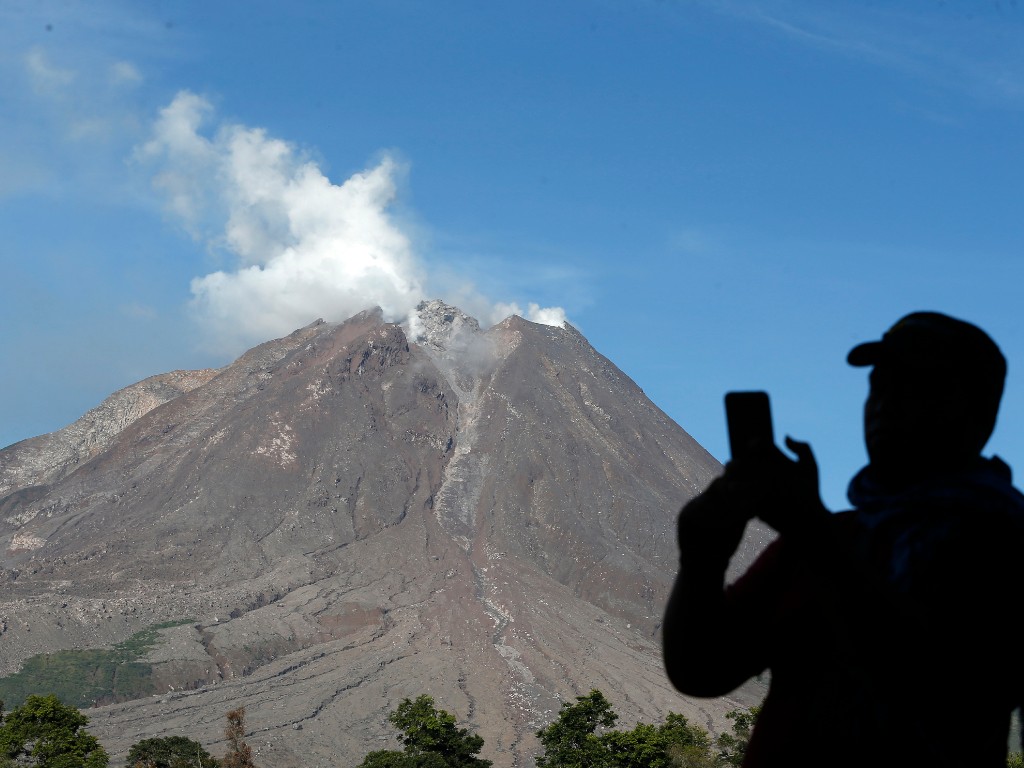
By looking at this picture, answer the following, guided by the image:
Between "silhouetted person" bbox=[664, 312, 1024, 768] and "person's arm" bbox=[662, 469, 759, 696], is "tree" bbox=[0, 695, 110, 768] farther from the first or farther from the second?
"silhouetted person" bbox=[664, 312, 1024, 768]

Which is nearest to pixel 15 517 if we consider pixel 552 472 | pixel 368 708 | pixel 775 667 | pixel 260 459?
pixel 260 459

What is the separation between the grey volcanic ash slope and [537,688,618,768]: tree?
43707 mm

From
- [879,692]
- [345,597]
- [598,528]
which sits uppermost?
[598,528]

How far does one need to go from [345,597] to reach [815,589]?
13707cm

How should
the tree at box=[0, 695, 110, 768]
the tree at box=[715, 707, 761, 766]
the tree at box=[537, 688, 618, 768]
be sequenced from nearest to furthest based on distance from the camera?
the tree at box=[0, 695, 110, 768] < the tree at box=[537, 688, 618, 768] < the tree at box=[715, 707, 761, 766]

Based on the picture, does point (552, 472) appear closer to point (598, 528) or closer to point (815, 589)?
point (598, 528)

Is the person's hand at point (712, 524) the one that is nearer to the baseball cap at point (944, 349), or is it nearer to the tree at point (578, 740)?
the baseball cap at point (944, 349)

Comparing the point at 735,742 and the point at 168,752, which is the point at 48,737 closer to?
the point at 168,752

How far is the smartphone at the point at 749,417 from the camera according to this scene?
216 cm

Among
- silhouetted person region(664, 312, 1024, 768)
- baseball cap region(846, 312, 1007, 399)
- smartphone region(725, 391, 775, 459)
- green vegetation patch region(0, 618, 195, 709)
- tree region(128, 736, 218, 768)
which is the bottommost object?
silhouetted person region(664, 312, 1024, 768)

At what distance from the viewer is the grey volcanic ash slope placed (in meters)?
110

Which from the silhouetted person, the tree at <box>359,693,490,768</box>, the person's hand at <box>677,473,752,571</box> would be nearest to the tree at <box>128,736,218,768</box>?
the tree at <box>359,693,490,768</box>

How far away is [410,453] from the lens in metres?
178

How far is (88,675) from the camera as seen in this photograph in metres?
114
